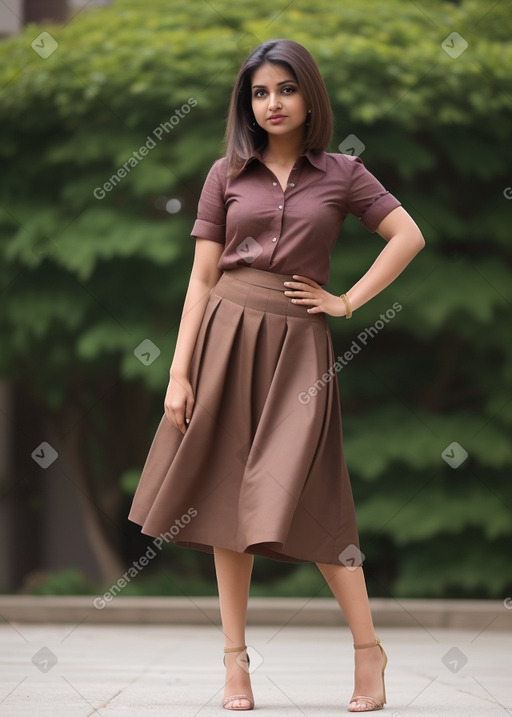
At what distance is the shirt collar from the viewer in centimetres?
303

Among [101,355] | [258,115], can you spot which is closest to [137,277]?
[101,355]

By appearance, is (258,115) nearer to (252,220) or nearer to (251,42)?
(252,220)

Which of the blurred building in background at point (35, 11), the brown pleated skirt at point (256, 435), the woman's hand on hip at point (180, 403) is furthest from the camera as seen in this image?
the blurred building in background at point (35, 11)

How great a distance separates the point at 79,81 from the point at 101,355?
153 cm

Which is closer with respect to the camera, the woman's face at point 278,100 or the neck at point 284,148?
the woman's face at point 278,100

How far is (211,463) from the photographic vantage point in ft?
9.83

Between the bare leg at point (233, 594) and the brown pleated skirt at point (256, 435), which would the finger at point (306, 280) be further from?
the bare leg at point (233, 594)

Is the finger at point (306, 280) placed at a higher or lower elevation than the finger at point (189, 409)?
higher

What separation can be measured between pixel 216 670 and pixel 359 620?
1.23 meters

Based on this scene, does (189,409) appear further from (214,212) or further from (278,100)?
(278,100)

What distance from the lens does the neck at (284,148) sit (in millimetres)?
3086

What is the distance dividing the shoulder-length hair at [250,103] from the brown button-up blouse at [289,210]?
4 cm

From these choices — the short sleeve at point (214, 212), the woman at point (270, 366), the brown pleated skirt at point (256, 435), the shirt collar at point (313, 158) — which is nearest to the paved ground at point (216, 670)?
the woman at point (270, 366)

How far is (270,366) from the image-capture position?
2977 mm
